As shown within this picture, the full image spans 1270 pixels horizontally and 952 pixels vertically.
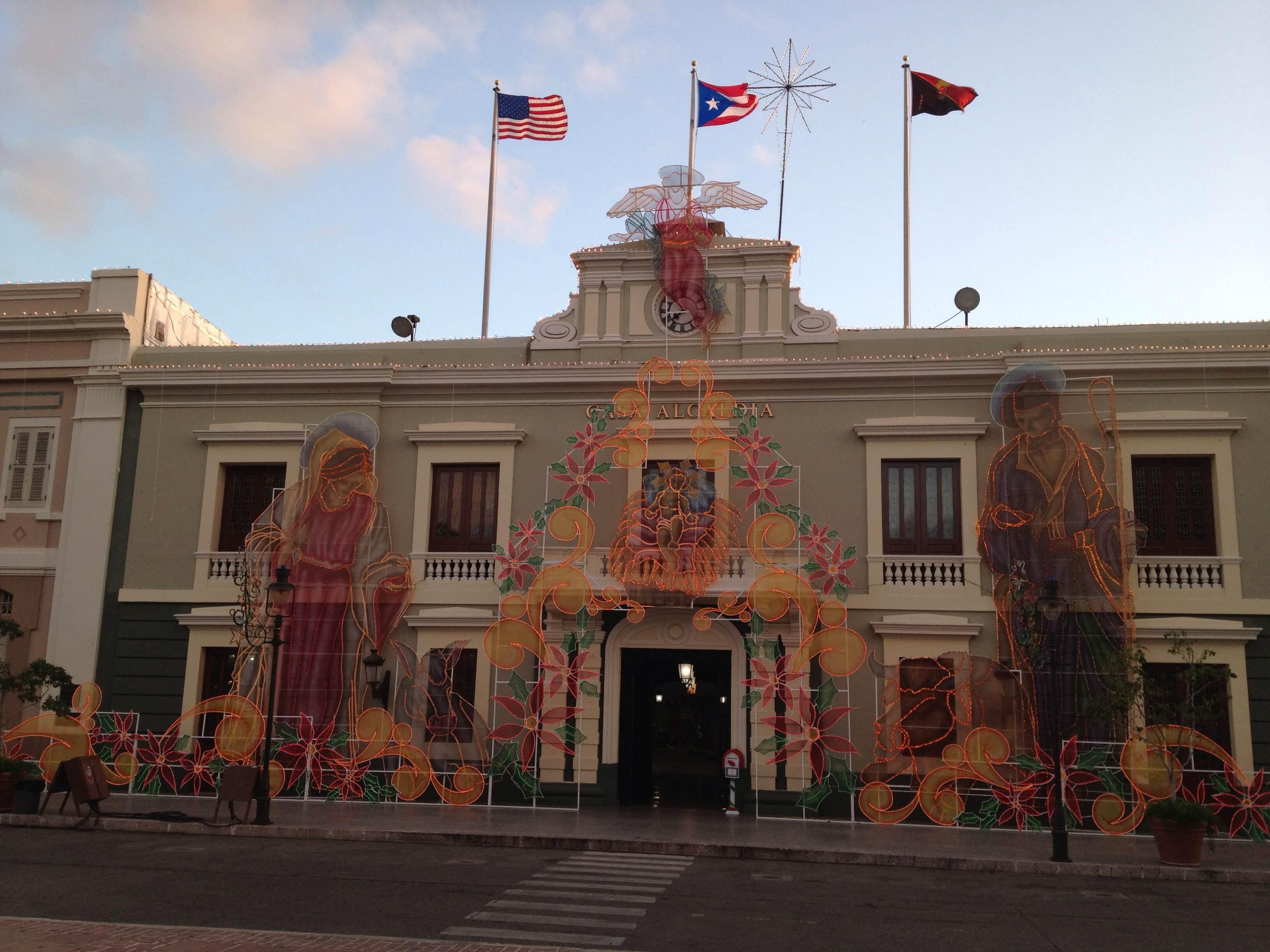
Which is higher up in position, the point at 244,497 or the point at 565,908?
the point at 244,497

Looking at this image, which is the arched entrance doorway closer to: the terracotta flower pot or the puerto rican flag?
the terracotta flower pot

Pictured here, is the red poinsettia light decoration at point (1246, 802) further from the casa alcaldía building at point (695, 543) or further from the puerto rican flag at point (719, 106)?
the puerto rican flag at point (719, 106)

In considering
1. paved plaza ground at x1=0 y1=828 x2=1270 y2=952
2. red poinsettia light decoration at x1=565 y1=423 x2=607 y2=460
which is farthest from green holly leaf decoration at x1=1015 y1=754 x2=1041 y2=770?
red poinsettia light decoration at x1=565 y1=423 x2=607 y2=460

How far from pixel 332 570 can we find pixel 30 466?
22.4 ft

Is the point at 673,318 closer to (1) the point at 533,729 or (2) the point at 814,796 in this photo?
(1) the point at 533,729

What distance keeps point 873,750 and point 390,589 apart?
8.68 metres

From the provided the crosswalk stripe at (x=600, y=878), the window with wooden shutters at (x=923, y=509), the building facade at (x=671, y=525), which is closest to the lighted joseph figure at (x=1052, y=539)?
the building facade at (x=671, y=525)

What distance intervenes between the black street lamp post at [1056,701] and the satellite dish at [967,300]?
6.16 meters

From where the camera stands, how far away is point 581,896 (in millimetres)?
11180

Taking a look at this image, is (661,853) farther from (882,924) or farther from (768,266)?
(768,266)

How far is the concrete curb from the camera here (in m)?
13.7

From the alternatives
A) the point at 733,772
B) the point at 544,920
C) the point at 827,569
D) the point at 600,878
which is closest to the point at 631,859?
the point at 600,878

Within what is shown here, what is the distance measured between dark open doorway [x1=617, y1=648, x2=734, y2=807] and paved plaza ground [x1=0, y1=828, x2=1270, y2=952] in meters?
4.90

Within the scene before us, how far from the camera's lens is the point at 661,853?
14.5m
